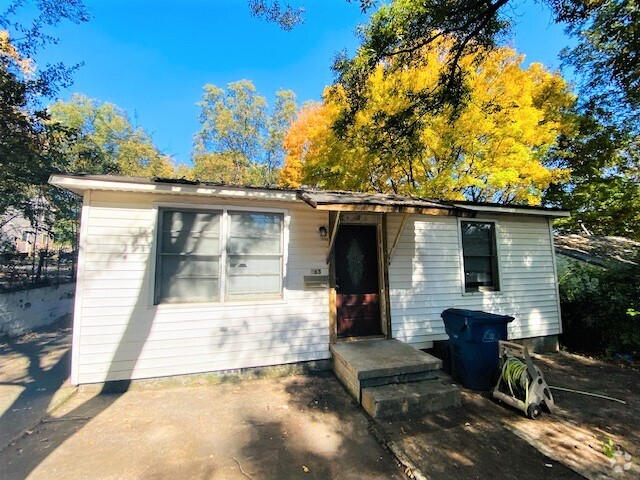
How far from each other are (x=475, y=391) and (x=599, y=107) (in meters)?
14.0

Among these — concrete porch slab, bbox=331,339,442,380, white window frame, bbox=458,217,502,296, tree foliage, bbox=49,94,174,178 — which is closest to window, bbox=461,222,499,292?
white window frame, bbox=458,217,502,296

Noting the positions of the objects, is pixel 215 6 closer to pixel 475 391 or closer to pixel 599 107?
pixel 475 391

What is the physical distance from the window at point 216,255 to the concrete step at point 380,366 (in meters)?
1.52

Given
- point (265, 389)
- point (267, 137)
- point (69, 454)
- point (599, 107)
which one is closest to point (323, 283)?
point (265, 389)

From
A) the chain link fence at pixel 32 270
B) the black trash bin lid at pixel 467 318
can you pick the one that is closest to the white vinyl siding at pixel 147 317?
the black trash bin lid at pixel 467 318

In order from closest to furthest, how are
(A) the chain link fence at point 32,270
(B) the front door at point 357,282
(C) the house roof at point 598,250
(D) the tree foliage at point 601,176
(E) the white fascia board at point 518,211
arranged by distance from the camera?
(B) the front door at point 357,282 < (E) the white fascia board at point 518,211 < (A) the chain link fence at point 32,270 < (C) the house roof at point 598,250 < (D) the tree foliage at point 601,176

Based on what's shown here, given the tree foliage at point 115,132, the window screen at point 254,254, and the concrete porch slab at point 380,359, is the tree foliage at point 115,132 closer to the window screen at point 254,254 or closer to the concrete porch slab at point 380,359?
the window screen at point 254,254

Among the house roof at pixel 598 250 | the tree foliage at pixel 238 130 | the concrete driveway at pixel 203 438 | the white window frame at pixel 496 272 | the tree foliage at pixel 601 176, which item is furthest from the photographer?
the tree foliage at pixel 238 130

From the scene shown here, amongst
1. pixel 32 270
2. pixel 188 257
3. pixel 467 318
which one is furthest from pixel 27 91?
pixel 467 318

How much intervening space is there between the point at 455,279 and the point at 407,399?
3.00 m

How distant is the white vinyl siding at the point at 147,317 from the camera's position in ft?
12.7

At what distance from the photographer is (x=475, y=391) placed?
13.5 feet

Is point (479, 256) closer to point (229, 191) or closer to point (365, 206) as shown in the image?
point (365, 206)

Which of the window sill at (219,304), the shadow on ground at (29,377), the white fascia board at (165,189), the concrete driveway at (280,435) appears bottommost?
the concrete driveway at (280,435)
